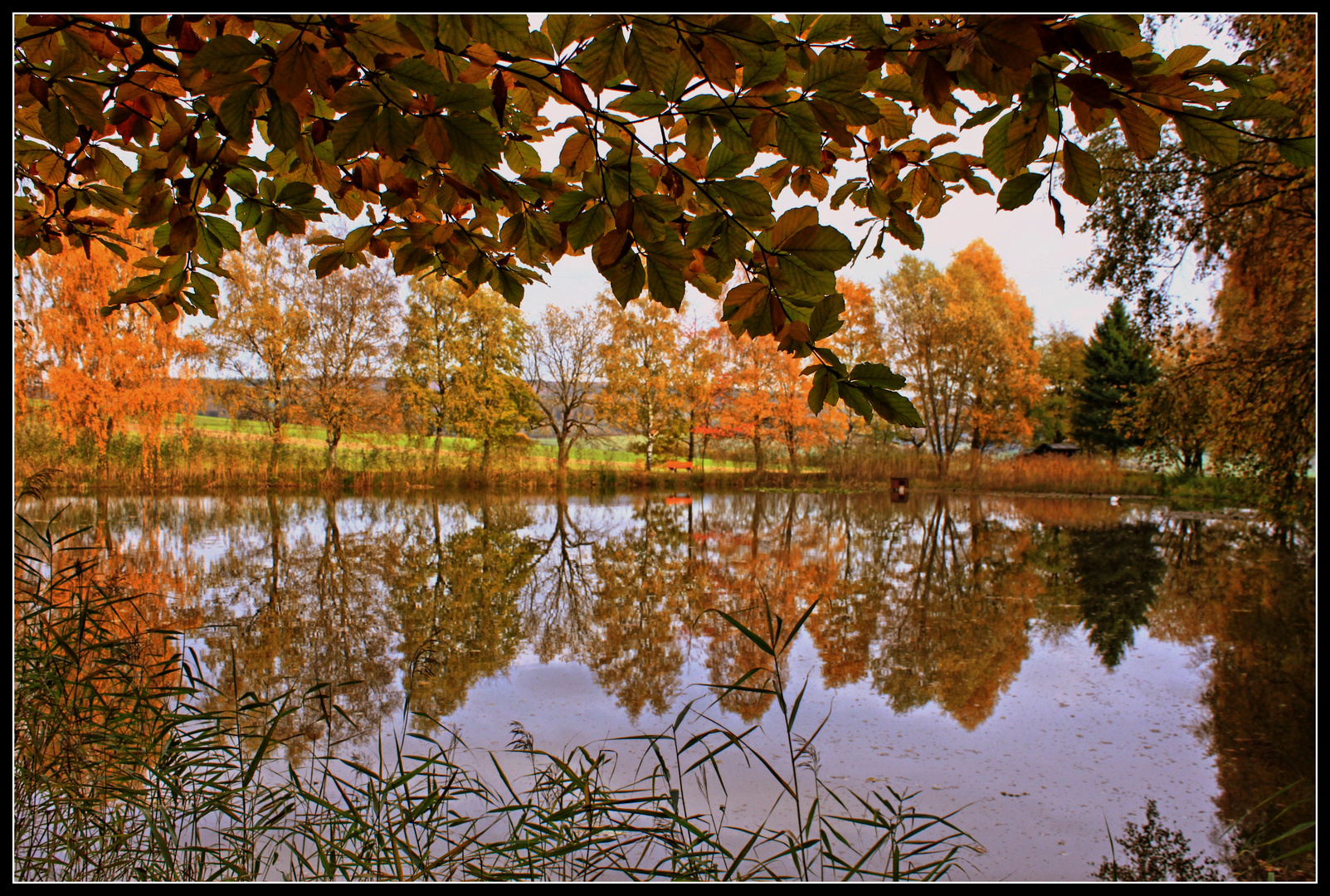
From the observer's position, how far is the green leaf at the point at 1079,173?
946mm

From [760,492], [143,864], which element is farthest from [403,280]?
[143,864]

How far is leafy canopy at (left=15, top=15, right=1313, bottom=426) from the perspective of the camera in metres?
0.90

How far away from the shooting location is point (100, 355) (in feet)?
40.0

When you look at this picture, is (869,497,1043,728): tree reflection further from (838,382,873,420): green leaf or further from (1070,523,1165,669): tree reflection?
(838,382,873,420): green leaf

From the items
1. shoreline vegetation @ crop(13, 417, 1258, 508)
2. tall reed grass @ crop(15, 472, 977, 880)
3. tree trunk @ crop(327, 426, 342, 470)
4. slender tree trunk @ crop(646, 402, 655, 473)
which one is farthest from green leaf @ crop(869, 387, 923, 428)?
slender tree trunk @ crop(646, 402, 655, 473)

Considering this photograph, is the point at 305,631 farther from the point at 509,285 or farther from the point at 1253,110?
the point at 1253,110

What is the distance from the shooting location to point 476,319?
68.3 ft

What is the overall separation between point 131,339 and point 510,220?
15.1 m

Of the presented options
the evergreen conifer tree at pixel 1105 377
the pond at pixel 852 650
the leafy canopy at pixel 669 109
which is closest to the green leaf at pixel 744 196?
the leafy canopy at pixel 669 109

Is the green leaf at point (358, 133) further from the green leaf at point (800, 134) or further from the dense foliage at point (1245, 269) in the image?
the dense foliage at point (1245, 269)

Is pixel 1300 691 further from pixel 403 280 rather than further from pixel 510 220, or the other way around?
pixel 403 280

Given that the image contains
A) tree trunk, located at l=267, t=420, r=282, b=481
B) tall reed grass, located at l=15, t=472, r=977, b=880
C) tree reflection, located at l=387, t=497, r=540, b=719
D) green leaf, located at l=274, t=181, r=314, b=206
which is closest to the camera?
green leaf, located at l=274, t=181, r=314, b=206

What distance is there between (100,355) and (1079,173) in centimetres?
1563

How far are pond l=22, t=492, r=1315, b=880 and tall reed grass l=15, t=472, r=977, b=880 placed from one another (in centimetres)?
28
